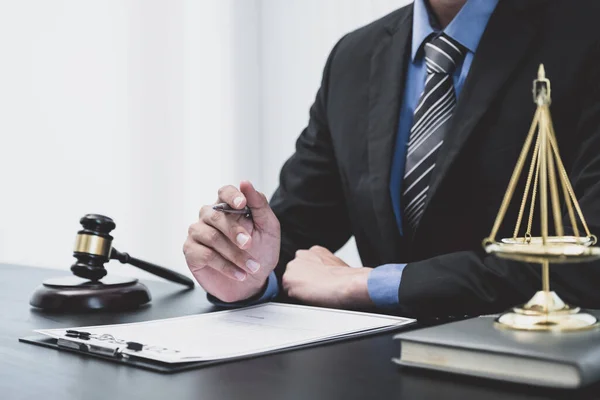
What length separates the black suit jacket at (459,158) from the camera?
1.47m

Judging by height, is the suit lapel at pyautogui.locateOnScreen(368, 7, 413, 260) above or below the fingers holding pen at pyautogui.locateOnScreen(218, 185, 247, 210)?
above

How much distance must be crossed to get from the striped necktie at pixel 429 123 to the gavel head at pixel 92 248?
2.32 ft

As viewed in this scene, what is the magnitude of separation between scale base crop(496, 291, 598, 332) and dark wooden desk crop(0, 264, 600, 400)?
0.09 m

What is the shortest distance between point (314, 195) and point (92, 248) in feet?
2.50

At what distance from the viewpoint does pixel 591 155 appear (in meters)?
1.67

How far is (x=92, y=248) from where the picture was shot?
5.17 ft

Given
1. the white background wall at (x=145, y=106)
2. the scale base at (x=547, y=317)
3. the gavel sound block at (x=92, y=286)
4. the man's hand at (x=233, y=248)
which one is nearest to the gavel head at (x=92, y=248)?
the gavel sound block at (x=92, y=286)

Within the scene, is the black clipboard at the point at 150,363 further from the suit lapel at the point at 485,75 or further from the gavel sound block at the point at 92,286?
the suit lapel at the point at 485,75

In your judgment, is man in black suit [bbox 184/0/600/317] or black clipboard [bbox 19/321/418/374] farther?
man in black suit [bbox 184/0/600/317]

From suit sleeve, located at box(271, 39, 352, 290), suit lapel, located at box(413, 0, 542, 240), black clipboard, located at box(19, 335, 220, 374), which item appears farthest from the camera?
suit sleeve, located at box(271, 39, 352, 290)

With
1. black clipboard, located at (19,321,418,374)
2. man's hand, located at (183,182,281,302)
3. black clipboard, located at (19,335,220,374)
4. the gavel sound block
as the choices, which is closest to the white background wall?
the gavel sound block

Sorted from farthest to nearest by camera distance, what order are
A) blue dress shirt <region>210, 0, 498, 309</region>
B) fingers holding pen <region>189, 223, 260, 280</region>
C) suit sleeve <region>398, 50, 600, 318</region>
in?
blue dress shirt <region>210, 0, 498, 309</region> → fingers holding pen <region>189, 223, 260, 280</region> → suit sleeve <region>398, 50, 600, 318</region>

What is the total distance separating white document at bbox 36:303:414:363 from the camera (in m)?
1.04

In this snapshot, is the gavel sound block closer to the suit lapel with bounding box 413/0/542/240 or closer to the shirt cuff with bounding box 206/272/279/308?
the shirt cuff with bounding box 206/272/279/308
